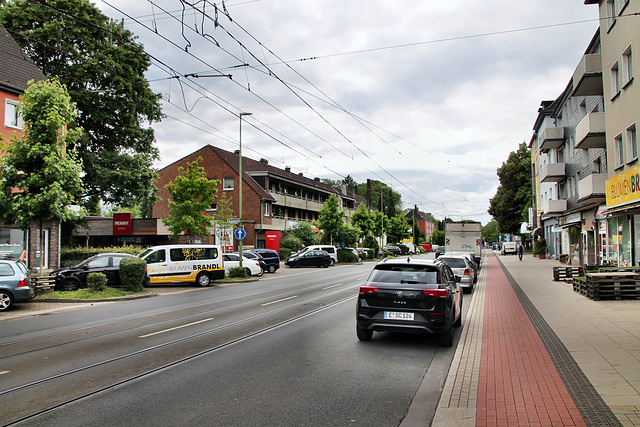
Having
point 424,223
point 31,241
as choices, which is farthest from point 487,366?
point 424,223

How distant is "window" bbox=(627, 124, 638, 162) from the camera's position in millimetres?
18578

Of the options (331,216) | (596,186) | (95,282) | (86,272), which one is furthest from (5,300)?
(331,216)

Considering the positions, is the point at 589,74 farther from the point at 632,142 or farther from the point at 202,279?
the point at 202,279

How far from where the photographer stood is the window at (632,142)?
1858 cm

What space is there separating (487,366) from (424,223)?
153311 millimetres

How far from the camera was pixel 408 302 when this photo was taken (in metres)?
8.16

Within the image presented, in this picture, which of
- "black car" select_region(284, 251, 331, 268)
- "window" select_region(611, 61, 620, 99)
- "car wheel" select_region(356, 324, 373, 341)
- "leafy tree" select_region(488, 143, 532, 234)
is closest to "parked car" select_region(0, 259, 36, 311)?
"car wheel" select_region(356, 324, 373, 341)

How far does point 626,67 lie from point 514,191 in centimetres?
5955

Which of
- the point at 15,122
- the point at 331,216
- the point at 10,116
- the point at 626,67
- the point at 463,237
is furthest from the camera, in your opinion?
the point at 331,216

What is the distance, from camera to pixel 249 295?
17.6 meters

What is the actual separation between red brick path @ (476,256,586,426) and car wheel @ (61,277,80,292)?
49.3 feet

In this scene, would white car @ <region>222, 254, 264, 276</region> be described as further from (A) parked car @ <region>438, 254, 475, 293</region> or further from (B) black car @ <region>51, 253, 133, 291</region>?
(A) parked car @ <region>438, 254, 475, 293</region>

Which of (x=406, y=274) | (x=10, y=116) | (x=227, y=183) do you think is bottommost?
(x=406, y=274)

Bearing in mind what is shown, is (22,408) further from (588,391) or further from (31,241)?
(31,241)
